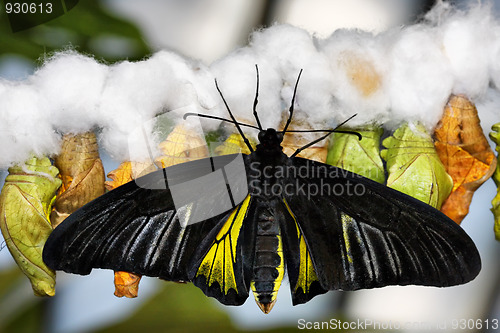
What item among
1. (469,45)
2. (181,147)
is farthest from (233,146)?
(469,45)

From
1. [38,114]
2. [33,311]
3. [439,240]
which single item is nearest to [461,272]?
[439,240]

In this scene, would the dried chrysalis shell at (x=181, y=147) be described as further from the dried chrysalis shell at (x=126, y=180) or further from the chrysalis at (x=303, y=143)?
the chrysalis at (x=303, y=143)

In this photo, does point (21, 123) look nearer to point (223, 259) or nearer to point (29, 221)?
point (29, 221)

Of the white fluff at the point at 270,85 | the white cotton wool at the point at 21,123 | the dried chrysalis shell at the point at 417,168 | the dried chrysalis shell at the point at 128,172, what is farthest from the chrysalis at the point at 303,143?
the white cotton wool at the point at 21,123

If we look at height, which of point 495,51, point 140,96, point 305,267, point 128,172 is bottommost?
point 305,267

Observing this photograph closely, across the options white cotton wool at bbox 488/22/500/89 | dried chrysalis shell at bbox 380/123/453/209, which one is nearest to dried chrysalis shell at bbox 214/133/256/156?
dried chrysalis shell at bbox 380/123/453/209

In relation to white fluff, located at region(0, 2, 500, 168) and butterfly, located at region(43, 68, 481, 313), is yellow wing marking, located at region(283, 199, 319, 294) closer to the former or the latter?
butterfly, located at region(43, 68, 481, 313)
